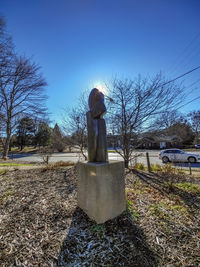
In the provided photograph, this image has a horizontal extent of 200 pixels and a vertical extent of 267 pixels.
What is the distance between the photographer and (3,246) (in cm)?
172

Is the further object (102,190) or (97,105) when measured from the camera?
(97,105)

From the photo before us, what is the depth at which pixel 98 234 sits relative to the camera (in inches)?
74.3

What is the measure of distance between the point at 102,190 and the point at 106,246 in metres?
0.74

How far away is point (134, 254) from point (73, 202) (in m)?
1.74

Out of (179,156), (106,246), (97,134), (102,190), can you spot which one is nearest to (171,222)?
(106,246)

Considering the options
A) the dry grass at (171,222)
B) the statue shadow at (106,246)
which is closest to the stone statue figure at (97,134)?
the statue shadow at (106,246)

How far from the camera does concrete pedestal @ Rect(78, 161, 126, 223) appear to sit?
6.80ft

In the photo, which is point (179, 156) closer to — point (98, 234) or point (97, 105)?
point (97, 105)

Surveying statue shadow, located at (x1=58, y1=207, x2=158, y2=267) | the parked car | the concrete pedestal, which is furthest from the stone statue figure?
the parked car

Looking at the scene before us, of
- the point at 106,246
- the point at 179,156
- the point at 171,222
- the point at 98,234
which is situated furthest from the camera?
the point at 179,156

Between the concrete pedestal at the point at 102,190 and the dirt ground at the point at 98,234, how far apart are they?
6.0 inches

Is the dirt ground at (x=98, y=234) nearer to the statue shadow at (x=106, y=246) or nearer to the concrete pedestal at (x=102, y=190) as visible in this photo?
the statue shadow at (x=106, y=246)

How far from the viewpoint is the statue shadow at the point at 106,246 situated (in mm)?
1485

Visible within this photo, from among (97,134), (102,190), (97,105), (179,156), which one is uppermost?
(97,105)
